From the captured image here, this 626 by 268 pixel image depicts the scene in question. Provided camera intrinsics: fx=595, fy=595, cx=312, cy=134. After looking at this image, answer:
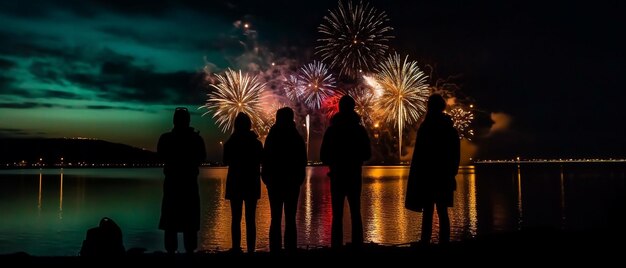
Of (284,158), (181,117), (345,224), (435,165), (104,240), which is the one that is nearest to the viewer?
(181,117)

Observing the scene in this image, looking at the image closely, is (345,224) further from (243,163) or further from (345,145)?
(345,145)

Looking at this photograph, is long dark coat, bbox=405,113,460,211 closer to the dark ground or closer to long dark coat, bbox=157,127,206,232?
the dark ground

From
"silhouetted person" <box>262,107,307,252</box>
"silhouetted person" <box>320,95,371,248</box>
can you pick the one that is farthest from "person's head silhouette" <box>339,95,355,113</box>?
"silhouetted person" <box>262,107,307,252</box>

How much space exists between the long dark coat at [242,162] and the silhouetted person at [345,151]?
106 cm

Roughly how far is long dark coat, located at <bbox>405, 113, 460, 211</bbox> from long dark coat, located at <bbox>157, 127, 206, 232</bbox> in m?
3.32

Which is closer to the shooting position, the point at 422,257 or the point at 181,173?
the point at 422,257

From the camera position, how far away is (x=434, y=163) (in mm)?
9117

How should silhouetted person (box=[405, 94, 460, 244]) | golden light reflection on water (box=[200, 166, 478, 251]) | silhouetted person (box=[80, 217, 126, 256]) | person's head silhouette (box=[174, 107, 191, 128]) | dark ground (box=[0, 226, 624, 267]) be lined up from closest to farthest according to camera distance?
dark ground (box=[0, 226, 624, 267])
person's head silhouette (box=[174, 107, 191, 128])
silhouetted person (box=[405, 94, 460, 244])
silhouetted person (box=[80, 217, 126, 256])
golden light reflection on water (box=[200, 166, 478, 251])

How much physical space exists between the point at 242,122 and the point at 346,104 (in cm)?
160

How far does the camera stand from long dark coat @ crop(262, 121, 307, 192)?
8.95 meters

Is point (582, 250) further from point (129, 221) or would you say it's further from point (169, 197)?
point (129, 221)

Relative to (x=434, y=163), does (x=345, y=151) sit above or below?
above

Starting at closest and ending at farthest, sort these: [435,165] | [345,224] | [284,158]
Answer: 1. [284,158]
2. [435,165]
3. [345,224]

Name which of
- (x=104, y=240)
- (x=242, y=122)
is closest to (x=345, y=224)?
(x=104, y=240)
